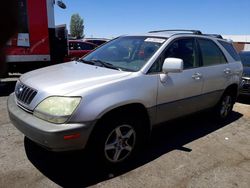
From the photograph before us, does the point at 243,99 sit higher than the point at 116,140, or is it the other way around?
the point at 116,140

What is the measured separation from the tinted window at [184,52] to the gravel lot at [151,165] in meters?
1.23

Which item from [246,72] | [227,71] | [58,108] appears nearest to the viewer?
[58,108]

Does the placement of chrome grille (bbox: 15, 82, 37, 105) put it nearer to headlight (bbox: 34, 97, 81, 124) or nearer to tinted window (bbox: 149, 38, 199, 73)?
headlight (bbox: 34, 97, 81, 124)

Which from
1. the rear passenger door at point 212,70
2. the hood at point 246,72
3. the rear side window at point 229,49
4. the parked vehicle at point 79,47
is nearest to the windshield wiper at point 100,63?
the rear passenger door at point 212,70

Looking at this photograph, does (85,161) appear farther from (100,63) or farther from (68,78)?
(100,63)

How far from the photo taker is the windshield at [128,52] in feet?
12.9

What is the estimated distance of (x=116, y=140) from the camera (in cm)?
343

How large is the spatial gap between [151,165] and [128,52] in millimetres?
1680

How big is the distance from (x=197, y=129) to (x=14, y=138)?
3.10m

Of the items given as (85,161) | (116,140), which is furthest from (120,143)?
(85,161)

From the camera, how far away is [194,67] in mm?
4520

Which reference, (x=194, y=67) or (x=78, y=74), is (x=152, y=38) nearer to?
(x=194, y=67)

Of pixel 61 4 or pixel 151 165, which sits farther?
pixel 61 4

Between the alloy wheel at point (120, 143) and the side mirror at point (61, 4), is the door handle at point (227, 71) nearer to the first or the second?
the alloy wheel at point (120, 143)
